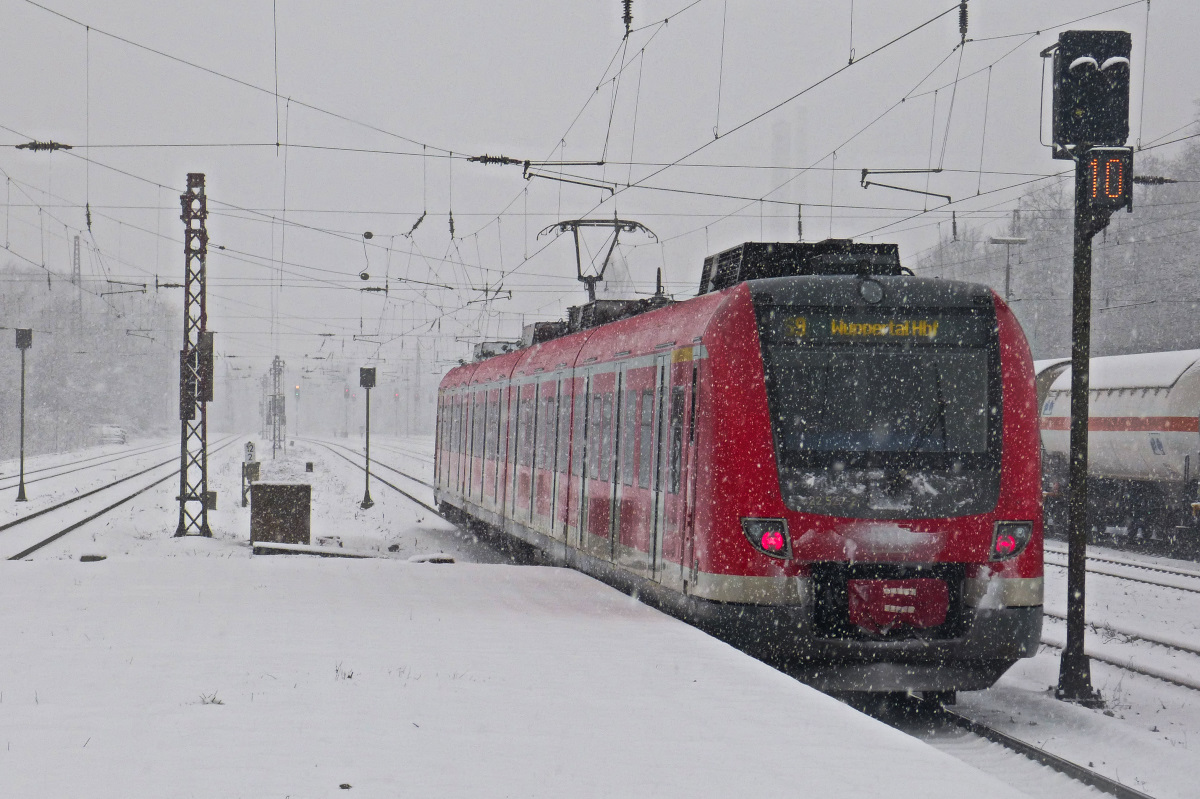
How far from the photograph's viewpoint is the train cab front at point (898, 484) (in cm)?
888

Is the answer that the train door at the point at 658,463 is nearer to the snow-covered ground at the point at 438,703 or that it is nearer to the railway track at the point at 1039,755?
the snow-covered ground at the point at 438,703

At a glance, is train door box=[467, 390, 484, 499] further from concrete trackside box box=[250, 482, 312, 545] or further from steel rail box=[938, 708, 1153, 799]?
steel rail box=[938, 708, 1153, 799]

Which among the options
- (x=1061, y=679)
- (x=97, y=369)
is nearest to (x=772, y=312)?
(x=1061, y=679)

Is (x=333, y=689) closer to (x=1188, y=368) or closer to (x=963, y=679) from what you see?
(x=963, y=679)

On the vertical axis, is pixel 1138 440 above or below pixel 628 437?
below

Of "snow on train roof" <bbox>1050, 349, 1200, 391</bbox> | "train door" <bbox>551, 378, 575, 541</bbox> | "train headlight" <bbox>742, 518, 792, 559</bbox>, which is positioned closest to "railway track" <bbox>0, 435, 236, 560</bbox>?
"train door" <bbox>551, 378, 575, 541</bbox>

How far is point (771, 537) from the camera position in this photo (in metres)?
9.02

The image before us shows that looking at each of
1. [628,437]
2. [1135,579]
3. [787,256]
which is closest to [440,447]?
[1135,579]

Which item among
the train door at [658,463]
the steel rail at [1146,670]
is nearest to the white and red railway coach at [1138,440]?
the steel rail at [1146,670]

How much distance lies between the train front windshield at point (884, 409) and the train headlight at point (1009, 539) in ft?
0.65

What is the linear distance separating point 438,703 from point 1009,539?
4452mm

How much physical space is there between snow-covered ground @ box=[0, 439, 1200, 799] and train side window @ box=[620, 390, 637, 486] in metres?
1.12

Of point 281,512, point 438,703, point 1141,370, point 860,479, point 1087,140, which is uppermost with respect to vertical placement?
point 1087,140

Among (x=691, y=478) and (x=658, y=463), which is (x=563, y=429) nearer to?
(x=658, y=463)
